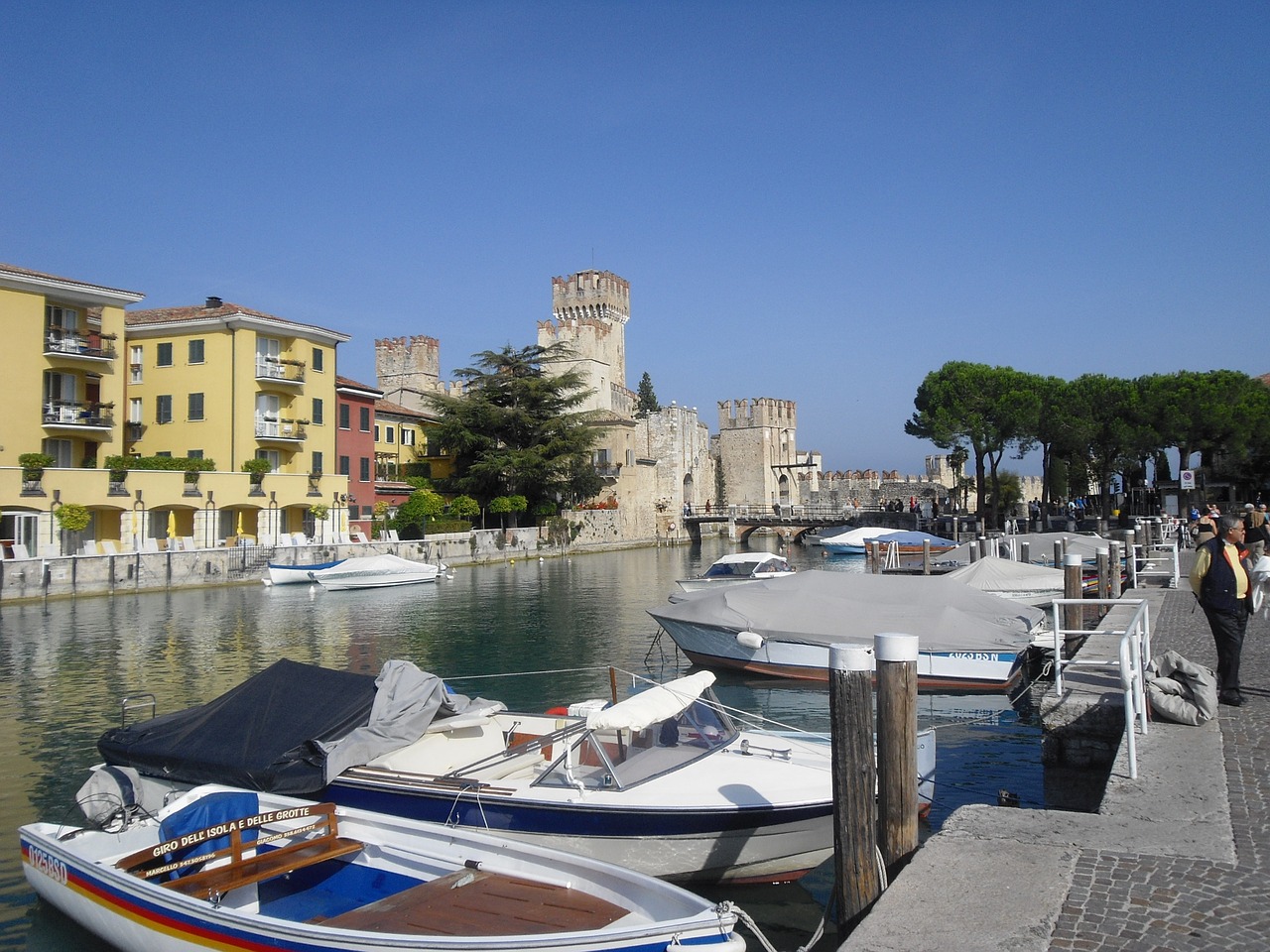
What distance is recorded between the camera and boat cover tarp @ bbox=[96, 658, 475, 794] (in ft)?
27.8

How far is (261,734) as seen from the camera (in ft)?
28.9

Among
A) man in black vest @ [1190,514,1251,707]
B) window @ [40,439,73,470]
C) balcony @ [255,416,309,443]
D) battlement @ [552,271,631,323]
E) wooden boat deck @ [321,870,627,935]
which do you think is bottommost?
wooden boat deck @ [321,870,627,935]

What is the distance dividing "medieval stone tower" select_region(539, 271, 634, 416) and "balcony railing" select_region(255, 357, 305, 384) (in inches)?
1155

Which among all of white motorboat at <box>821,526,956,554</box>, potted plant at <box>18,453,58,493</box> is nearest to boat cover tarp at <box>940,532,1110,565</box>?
white motorboat at <box>821,526,956,554</box>

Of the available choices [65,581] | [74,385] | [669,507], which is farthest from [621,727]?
[669,507]

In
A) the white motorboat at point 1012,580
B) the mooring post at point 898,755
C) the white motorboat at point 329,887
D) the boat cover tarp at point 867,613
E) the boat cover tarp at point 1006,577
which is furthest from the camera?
the boat cover tarp at point 1006,577

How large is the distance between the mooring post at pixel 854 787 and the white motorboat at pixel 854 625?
8793mm

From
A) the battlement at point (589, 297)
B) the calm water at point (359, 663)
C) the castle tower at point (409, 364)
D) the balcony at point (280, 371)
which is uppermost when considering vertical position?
the battlement at point (589, 297)

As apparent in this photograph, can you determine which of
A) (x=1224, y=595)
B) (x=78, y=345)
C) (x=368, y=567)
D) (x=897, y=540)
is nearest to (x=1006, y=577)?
(x=1224, y=595)

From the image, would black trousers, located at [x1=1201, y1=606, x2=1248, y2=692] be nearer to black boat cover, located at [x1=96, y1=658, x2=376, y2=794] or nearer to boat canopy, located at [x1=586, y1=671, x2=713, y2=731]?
boat canopy, located at [x1=586, y1=671, x2=713, y2=731]

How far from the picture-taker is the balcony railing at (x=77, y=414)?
3428 cm

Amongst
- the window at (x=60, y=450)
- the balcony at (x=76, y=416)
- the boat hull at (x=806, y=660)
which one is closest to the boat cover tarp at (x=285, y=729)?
the boat hull at (x=806, y=660)

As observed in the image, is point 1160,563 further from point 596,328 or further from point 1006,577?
point 596,328

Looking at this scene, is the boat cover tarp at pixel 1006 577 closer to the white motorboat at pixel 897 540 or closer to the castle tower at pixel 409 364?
the white motorboat at pixel 897 540
